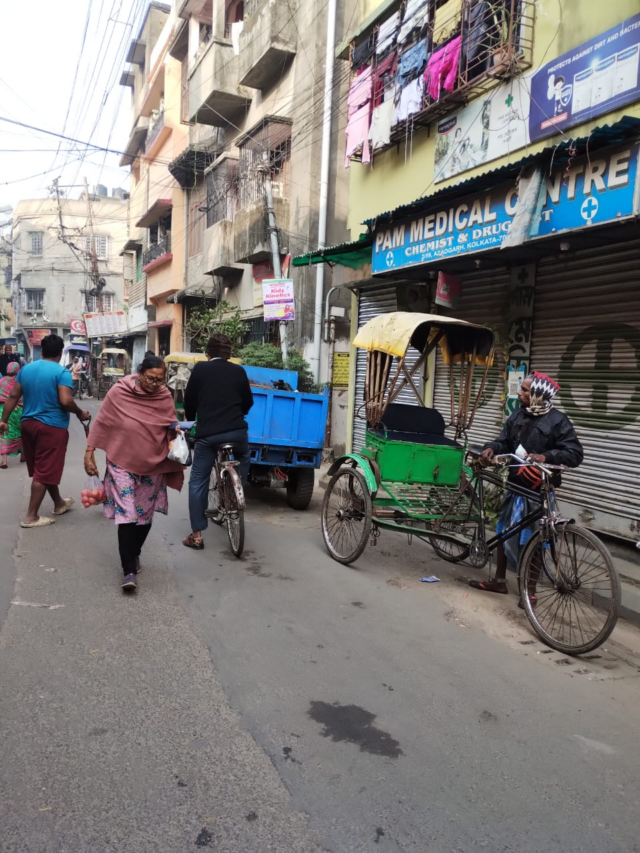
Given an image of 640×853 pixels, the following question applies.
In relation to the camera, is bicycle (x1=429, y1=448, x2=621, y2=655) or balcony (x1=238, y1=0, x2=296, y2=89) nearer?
bicycle (x1=429, y1=448, x2=621, y2=655)

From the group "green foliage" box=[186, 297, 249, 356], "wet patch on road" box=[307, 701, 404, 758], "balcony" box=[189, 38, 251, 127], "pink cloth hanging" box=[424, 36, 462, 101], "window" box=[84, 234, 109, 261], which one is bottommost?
"wet patch on road" box=[307, 701, 404, 758]

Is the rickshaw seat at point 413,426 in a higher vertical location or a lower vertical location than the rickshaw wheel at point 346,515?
higher

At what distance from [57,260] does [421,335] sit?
49899 millimetres

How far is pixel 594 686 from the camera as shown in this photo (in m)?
3.79

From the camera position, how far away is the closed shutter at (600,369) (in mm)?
6355

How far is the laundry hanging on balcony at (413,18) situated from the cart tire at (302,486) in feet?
22.1

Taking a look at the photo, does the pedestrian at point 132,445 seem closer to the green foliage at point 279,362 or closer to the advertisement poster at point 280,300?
the advertisement poster at point 280,300

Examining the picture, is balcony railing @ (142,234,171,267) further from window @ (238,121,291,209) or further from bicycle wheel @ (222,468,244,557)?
bicycle wheel @ (222,468,244,557)

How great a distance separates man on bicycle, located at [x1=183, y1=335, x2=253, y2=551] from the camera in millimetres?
5840

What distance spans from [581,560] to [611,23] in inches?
223

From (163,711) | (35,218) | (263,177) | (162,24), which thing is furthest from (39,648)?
(35,218)

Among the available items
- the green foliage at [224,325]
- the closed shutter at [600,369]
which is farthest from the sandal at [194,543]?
the green foliage at [224,325]

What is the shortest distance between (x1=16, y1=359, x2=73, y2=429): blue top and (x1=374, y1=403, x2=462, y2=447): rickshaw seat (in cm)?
328

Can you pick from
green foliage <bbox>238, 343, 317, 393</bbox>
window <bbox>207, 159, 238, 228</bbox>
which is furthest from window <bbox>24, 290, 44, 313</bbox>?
green foliage <bbox>238, 343, 317, 393</bbox>
